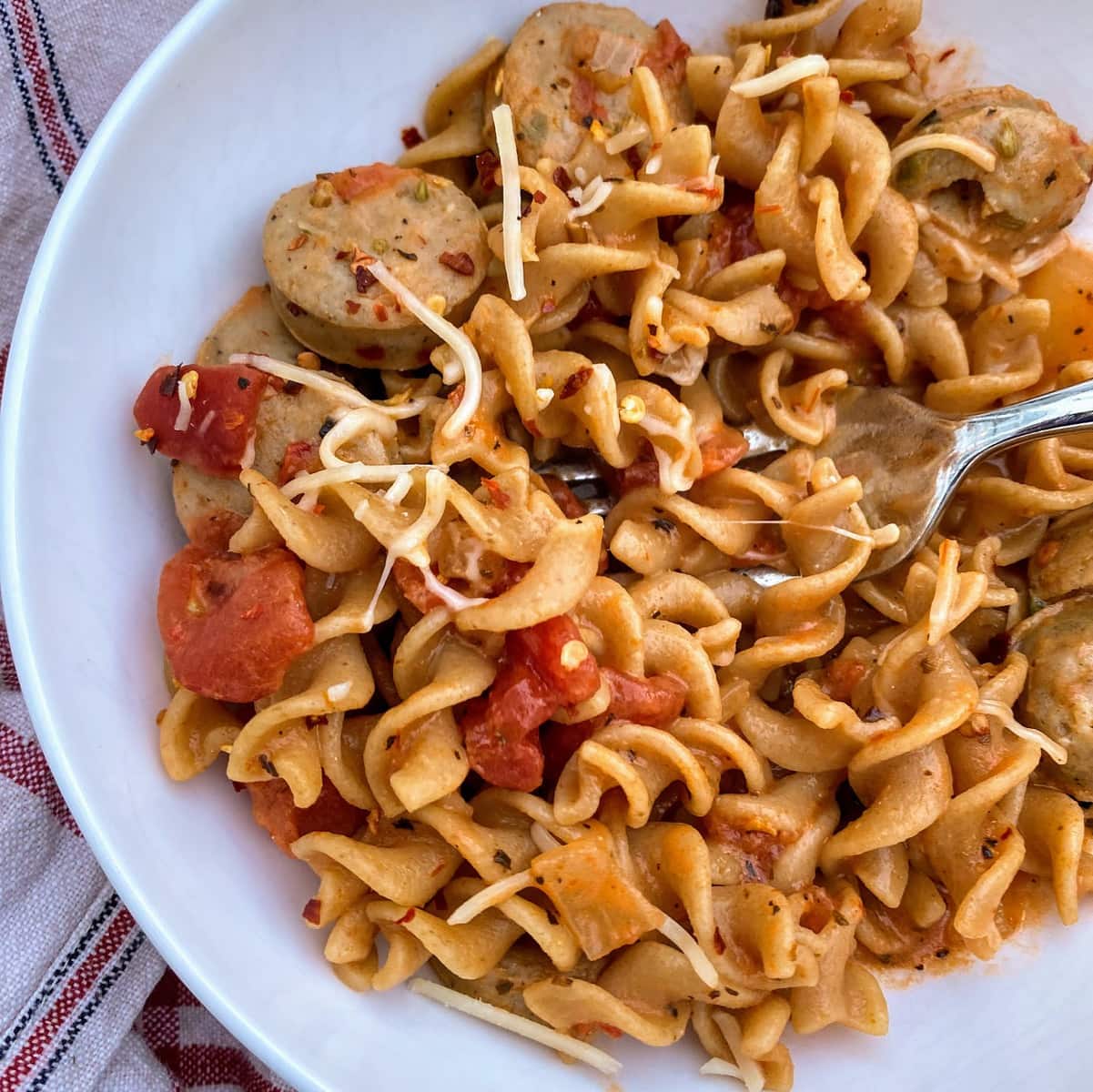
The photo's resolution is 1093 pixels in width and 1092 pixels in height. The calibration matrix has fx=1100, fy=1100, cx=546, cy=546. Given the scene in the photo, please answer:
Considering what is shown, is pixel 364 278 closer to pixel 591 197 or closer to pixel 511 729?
pixel 591 197

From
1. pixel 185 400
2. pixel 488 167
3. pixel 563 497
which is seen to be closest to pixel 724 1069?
pixel 563 497

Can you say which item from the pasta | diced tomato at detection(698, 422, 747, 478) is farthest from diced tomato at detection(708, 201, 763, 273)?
diced tomato at detection(698, 422, 747, 478)

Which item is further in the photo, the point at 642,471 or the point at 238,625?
the point at 642,471

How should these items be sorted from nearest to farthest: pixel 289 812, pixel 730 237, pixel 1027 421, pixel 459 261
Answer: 1. pixel 289 812
2. pixel 459 261
3. pixel 1027 421
4. pixel 730 237

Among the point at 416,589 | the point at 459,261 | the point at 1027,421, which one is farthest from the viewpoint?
the point at 1027,421

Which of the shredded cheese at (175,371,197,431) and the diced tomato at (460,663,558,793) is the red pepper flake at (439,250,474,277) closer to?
the shredded cheese at (175,371,197,431)

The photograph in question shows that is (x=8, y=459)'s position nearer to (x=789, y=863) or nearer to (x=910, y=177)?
(x=789, y=863)
